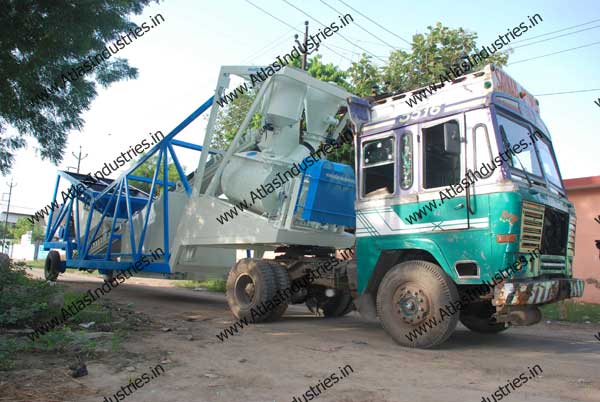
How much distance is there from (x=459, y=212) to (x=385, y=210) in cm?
103

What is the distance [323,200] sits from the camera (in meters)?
7.52

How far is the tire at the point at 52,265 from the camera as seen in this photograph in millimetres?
13992

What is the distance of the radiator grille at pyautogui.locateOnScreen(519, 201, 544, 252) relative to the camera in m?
5.20

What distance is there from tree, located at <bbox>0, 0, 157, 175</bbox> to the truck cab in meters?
4.55

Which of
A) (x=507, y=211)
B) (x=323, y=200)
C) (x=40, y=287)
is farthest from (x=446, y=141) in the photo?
(x=40, y=287)

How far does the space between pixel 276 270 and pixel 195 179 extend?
239 centimetres

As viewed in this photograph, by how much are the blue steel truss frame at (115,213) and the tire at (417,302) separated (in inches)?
174

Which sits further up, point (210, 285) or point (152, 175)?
point (152, 175)

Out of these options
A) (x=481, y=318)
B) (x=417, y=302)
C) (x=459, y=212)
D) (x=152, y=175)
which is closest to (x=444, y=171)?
(x=459, y=212)

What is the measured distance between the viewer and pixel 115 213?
34.5ft

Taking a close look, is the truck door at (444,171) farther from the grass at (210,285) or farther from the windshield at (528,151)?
the grass at (210,285)

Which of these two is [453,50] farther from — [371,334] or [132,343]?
[132,343]

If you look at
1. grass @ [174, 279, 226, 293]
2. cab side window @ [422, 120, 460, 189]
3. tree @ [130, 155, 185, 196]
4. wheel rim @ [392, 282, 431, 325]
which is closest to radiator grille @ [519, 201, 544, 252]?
cab side window @ [422, 120, 460, 189]

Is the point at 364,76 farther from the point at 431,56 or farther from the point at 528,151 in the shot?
the point at 528,151
